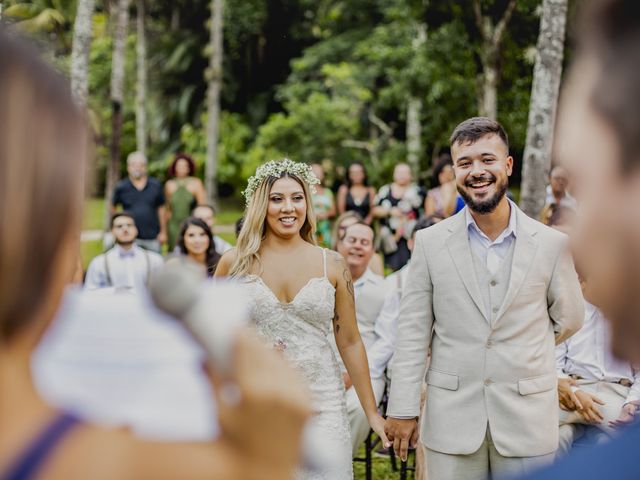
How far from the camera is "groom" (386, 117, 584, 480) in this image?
418 cm

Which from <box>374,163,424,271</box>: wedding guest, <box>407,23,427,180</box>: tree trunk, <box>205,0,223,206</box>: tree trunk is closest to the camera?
<box>374,163,424,271</box>: wedding guest

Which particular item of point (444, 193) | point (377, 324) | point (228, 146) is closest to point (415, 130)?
point (228, 146)

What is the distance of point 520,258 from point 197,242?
14.2 ft

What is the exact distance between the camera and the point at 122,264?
8211 mm

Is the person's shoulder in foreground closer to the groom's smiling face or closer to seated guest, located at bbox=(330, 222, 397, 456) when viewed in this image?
the groom's smiling face

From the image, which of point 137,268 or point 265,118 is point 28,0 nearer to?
point 265,118

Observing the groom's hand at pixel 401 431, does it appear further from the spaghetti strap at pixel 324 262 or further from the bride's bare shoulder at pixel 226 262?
the bride's bare shoulder at pixel 226 262

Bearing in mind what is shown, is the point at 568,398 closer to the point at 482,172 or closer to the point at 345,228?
the point at 482,172

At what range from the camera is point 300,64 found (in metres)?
24.8

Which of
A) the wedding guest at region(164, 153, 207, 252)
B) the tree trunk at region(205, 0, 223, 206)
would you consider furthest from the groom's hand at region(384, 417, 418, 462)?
the tree trunk at region(205, 0, 223, 206)

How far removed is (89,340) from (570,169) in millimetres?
1166

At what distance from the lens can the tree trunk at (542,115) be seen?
394 inches

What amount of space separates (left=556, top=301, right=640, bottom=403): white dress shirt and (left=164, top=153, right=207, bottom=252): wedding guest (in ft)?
22.0

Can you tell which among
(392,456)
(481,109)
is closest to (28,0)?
(481,109)
